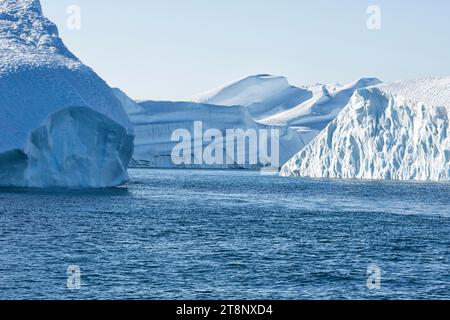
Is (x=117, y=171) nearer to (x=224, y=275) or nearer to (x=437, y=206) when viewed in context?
(x=437, y=206)

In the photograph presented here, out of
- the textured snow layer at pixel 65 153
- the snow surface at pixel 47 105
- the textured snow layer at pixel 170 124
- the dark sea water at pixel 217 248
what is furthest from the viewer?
the textured snow layer at pixel 170 124

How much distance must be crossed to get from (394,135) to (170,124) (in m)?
89.2

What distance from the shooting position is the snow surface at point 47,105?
64.6 metres

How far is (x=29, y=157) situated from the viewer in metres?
64.0

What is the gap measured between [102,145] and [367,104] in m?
39.5

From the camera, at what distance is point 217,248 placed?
33250 millimetres

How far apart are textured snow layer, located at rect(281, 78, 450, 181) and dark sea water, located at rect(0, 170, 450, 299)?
99.5 feet

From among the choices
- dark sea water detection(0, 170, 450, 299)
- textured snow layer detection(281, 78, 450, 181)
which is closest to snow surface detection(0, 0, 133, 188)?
dark sea water detection(0, 170, 450, 299)

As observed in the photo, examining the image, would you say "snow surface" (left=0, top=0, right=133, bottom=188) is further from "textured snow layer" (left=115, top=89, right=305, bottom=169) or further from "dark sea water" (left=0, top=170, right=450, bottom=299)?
"textured snow layer" (left=115, top=89, right=305, bottom=169)

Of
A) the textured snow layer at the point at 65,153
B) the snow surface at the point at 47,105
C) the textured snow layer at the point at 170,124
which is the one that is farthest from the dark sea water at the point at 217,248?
the textured snow layer at the point at 170,124

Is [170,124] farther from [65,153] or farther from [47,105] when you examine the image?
[65,153]

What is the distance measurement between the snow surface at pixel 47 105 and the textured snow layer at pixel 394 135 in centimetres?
3031

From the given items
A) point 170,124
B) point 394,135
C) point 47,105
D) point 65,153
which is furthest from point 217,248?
point 170,124

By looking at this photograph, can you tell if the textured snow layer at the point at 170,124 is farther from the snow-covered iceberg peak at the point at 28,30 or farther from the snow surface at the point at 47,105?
the snow surface at the point at 47,105
